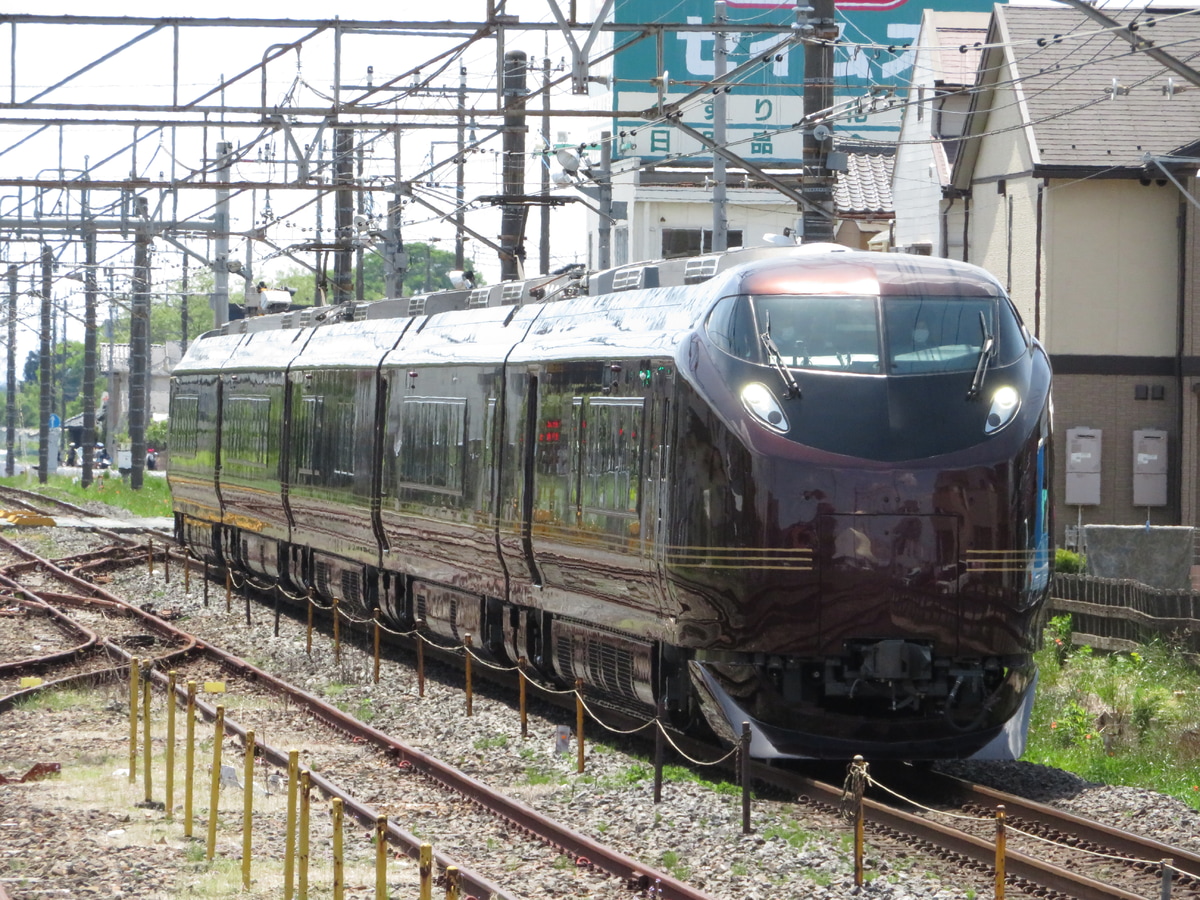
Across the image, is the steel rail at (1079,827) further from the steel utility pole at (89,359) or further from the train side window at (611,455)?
the steel utility pole at (89,359)

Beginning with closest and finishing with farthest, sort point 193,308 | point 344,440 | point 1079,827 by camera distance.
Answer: point 1079,827 → point 344,440 → point 193,308

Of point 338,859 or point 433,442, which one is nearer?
point 338,859

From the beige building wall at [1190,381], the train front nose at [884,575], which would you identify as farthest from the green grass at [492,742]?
the beige building wall at [1190,381]

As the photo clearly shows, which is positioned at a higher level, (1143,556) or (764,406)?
(764,406)

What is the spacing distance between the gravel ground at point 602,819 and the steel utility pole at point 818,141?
5456 mm

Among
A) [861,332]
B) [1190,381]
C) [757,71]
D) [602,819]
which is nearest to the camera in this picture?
[602,819]

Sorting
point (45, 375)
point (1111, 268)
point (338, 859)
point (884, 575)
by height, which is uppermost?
point (1111, 268)

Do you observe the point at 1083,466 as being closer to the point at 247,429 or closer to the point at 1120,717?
the point at 247,429

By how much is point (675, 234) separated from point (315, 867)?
138ft

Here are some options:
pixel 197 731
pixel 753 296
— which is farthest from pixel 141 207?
pixel 753 296

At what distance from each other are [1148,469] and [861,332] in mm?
Result: 16610

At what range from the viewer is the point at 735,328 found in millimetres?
11883

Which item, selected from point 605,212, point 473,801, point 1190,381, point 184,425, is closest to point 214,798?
point 473,801

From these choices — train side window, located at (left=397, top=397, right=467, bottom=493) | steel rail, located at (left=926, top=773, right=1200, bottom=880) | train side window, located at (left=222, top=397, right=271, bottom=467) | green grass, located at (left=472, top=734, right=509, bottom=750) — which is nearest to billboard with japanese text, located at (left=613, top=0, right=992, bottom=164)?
train side window, located at (left=222, top=397, right=271, bottom=467)
